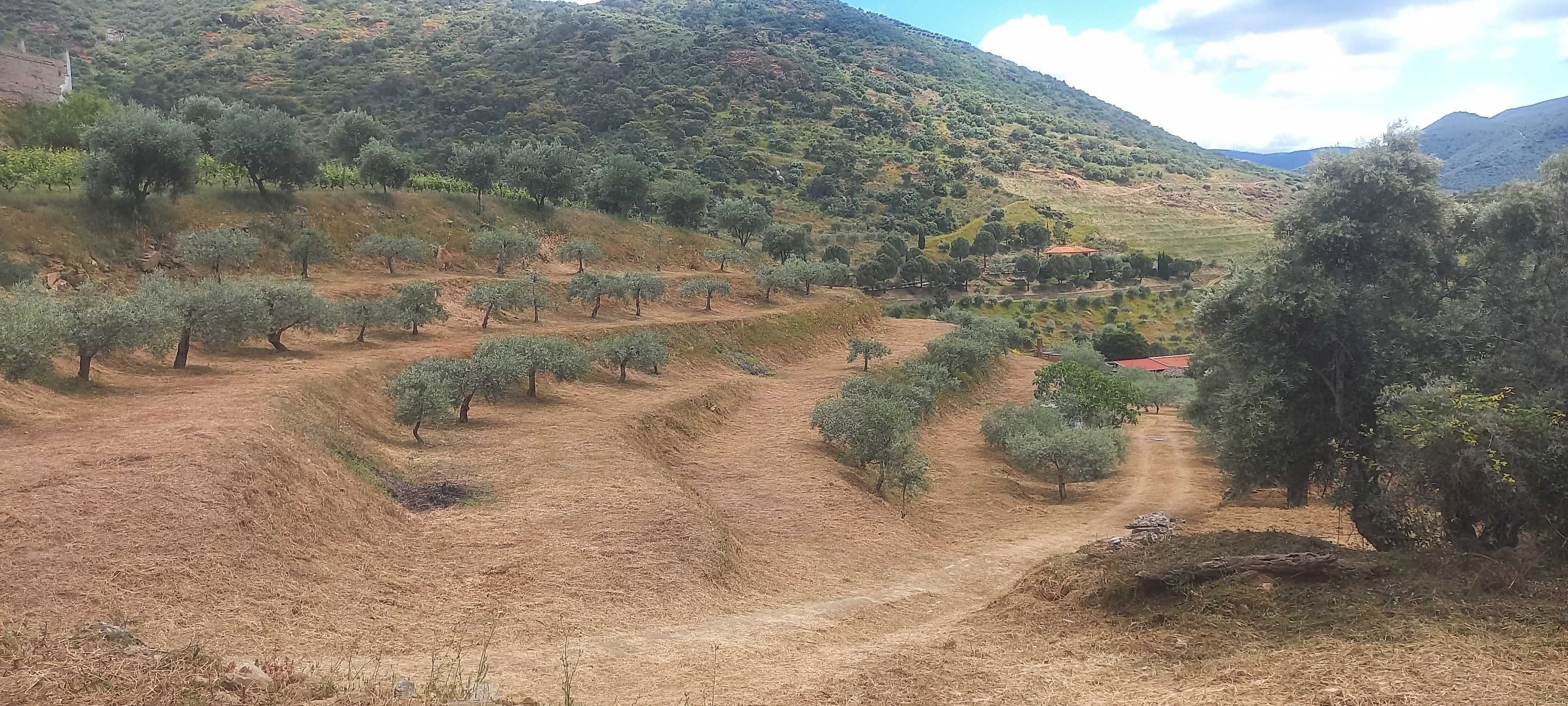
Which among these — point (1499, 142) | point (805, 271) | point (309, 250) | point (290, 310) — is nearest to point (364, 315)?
point (290, 310)

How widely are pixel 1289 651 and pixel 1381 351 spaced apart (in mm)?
6874

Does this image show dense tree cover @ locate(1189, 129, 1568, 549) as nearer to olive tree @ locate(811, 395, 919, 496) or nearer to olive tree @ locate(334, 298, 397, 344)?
olive tree @ locate(811, 395, 919, 496)

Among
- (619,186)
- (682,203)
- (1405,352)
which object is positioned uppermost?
(619,186)

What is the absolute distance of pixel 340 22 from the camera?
116 metres

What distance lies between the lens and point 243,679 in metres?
6.23

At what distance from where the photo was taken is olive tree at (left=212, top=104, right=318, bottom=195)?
36375mm

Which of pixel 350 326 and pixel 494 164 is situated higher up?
pixel 494 164

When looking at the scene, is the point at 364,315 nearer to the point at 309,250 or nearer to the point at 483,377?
the point at 309,250

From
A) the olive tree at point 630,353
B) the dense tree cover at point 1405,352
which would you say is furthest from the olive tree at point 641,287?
the dense tree cover at point 1405,352

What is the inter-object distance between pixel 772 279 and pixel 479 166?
19182mm

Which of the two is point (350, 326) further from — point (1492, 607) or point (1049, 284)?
point (1049, 284)

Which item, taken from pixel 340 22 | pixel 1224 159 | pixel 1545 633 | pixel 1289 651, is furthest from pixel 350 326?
pixel 1224 159

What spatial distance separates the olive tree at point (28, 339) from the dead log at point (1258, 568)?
19.8m

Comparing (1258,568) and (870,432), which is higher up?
(1258,568)
